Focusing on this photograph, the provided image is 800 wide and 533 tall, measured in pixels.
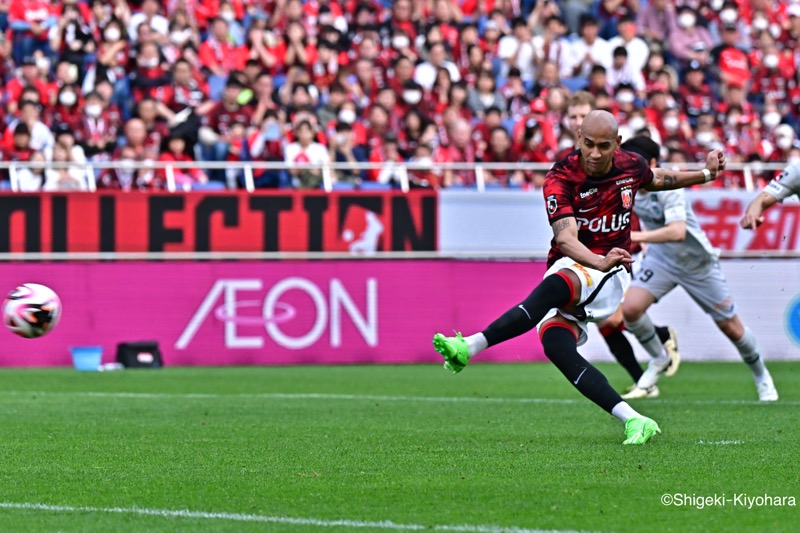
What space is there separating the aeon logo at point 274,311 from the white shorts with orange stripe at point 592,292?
10770mm

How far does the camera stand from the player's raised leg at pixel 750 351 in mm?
12773

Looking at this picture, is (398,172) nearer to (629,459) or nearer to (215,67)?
(215,67)

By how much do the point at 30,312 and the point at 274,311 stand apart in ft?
32.3

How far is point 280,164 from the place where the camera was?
1952cm

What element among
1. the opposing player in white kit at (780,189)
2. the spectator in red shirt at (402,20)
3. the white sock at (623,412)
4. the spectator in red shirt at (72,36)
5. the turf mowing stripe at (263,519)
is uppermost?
the spectator in red shirt at (402,20)

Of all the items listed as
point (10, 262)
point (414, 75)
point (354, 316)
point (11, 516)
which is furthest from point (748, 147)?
point (11, 516)

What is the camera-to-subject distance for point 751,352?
12781 millimetres

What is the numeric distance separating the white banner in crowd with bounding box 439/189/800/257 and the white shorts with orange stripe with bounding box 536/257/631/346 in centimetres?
1130

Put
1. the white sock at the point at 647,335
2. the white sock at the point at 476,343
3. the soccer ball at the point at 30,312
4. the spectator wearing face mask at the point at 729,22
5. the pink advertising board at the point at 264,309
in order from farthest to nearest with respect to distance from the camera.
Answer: the spectator wearing face mask at the point at 729,22
the pink advertising board at the point at 264,309
the white sock at the point at 647,335
the soccer ball at the point at 30,312
the white sock at the point at 476,343

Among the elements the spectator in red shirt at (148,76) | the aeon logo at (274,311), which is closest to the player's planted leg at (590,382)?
the aeon logo at (274,311)

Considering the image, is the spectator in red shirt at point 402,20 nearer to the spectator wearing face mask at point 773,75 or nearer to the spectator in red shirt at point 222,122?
the spectator in red shirt at point 222,122

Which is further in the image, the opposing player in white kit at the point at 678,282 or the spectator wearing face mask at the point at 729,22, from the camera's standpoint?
the spectator wearing face mask at the point at 729,22

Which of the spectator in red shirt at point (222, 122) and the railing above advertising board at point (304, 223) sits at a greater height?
the spectator in red shirt at point (222, 122)

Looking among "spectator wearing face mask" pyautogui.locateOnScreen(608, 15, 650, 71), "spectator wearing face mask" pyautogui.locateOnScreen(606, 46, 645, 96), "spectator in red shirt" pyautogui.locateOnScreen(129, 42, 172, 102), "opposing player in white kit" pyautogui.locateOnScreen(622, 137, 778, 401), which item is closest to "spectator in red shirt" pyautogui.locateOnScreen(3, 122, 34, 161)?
"spectator in red shirt" pyautogui.locateOnScreen(129, 42, 172, 102)
